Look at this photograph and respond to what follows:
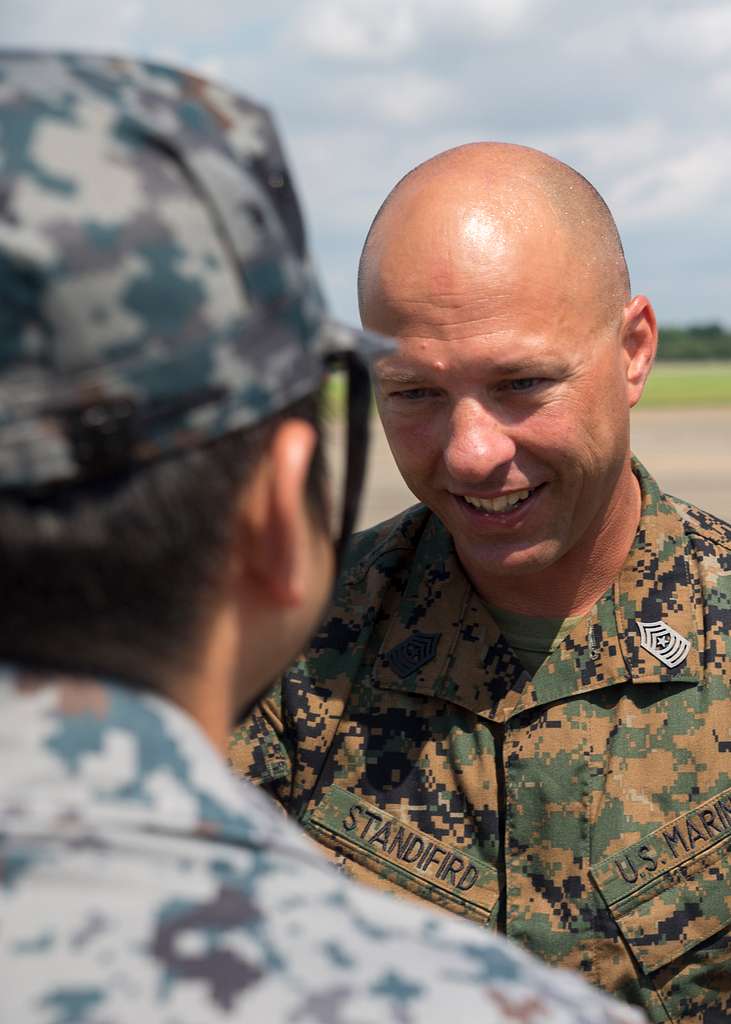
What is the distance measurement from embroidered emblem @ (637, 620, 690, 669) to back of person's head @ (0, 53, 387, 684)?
211 centimetres

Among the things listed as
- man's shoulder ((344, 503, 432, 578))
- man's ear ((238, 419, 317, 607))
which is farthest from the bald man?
man's ear ((238, 419, 317, 607))

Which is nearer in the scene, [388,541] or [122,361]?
[122,361]

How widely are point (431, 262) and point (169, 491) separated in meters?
2.05

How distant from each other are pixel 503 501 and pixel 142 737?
6.83 feet

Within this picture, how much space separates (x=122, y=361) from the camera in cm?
129

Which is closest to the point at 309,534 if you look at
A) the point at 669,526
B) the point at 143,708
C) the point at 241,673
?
the point at 241,673

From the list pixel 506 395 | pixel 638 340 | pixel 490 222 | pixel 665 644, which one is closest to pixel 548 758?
pixel 665 644

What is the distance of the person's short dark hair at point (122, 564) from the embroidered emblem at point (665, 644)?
2142 millimetres

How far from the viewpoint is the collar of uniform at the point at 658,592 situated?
10.8ft

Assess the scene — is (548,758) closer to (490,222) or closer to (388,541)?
(388,541)

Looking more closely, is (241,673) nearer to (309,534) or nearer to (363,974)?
(309,534)

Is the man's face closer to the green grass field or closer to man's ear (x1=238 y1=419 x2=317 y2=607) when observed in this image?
man's ear (x1=238 y1=419 x2=317 y2=607)

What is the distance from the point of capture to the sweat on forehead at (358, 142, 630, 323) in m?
3.21

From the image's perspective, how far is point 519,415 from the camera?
3.18 meters
